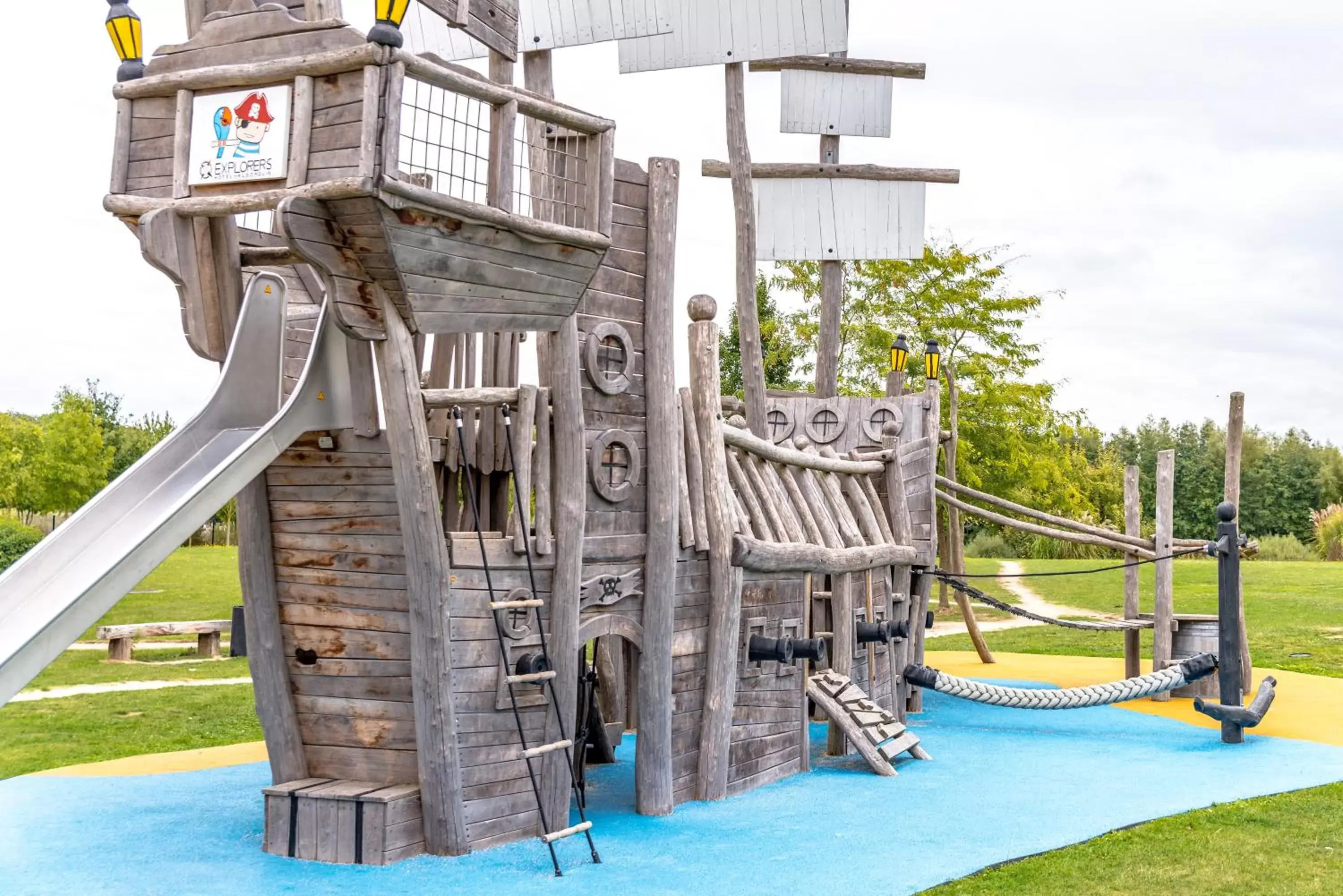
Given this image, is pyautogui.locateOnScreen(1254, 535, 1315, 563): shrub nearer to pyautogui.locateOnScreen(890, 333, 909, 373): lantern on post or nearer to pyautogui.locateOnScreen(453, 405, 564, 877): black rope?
pyautogui.locateOnScreen(890, 333, 909, 373): lantern on post

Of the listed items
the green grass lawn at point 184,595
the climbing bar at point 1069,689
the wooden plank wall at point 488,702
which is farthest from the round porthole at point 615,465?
the green grass lawn at point 184,595

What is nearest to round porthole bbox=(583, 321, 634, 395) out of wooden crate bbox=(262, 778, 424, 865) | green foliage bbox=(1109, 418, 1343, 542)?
wooden crate bbox=(262, 778, 424, 865)

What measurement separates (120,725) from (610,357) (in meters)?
7.31

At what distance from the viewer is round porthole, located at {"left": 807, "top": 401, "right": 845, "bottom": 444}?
14.5 meters

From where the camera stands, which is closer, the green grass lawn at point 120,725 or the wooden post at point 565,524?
the wooden post at point 565,524

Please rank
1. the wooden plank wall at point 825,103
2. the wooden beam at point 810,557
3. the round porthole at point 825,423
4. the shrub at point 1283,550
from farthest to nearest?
1. the shrub at point 1283,550
2. the wooden plank wall at point 825,103
3. the round porthole at point 825,423
4. the wooden beam at point 810,557

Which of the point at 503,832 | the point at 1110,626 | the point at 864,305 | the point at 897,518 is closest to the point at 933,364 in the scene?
the point at 897,518

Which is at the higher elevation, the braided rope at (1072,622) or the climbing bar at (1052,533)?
the climbing bar at (1052,533)

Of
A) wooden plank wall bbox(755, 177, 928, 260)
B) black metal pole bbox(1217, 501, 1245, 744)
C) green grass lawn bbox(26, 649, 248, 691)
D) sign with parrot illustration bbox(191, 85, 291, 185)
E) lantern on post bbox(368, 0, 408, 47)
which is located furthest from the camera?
wooden plank wall bbox(755, 177, 928, 260)

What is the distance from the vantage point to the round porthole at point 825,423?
1449 centimetres

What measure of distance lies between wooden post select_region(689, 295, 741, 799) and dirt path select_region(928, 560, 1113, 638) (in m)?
13.0

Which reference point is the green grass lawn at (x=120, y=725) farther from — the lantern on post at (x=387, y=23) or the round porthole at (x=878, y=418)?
the lantern on post at (x=387, y=23)

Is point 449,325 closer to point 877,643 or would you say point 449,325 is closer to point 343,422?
point 343,422

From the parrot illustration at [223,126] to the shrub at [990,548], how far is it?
106 feet
